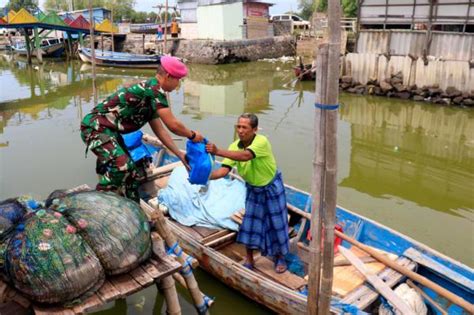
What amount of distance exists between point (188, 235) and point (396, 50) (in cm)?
1294

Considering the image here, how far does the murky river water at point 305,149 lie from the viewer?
632 cm

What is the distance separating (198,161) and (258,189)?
79 cm

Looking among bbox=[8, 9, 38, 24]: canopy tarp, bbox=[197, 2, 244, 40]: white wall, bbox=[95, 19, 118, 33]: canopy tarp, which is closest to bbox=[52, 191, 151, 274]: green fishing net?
bbox=[8, 9, 38, 24]: canopy tarp

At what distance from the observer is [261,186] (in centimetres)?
397

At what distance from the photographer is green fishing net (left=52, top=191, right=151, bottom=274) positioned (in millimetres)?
2736

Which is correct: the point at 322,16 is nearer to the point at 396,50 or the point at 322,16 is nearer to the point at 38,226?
the point at 396,50

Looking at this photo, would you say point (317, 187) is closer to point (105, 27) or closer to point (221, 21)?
point (221, 21)

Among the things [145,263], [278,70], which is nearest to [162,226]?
[145,263]

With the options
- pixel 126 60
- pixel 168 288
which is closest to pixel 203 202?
pixel 168 288

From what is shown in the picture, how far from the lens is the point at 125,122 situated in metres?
3.78

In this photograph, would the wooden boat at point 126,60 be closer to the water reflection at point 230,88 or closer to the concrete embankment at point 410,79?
the water reflection at point 230,88

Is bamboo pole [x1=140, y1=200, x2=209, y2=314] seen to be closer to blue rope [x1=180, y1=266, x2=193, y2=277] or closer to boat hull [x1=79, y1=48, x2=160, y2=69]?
blue rope [x1=180, y1=266, x2=193, y2=277]

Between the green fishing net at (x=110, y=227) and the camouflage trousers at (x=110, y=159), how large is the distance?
67 cm

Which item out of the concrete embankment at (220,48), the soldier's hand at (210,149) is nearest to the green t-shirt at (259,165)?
the soldier's hand at (210,149)
